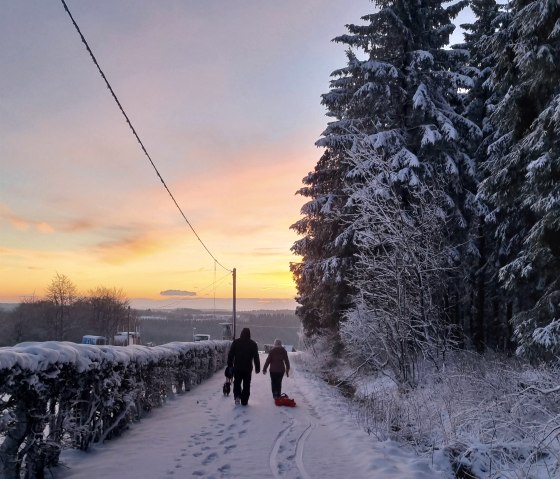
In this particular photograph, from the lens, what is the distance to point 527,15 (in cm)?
968

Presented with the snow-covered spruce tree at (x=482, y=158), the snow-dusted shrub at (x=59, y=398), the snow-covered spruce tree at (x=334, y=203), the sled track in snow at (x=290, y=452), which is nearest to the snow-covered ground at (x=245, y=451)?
the sled track in snow at (x=290, y=452)

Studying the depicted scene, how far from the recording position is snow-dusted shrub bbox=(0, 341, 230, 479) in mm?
4395

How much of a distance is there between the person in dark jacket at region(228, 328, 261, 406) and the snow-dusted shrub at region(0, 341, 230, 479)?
8.99 ft

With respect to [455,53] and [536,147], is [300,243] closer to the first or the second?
[455,53]

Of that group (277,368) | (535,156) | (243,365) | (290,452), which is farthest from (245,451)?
(535,156)

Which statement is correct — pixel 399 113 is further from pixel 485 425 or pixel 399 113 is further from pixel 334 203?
pixel 485 425

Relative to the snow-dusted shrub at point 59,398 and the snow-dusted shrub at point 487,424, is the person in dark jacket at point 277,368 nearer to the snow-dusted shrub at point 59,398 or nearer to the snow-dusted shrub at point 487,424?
the snow-dusted shrub at point 487,424

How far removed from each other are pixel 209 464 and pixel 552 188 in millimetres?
8259

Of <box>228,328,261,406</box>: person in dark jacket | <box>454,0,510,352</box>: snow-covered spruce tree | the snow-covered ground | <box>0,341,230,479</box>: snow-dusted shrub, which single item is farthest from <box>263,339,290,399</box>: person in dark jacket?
<box>454,0,510,352</box>: snow-covered spruce tree

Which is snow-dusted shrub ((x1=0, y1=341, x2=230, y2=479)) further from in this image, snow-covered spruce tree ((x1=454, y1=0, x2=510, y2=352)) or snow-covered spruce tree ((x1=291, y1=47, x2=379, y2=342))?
snow-covered spruce tree ((x1=454, y1=0, x2=510, y2=352))

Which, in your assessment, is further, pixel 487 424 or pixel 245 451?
pixel 245 451

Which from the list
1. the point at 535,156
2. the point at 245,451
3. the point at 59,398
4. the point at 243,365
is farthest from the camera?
the point at 243,365

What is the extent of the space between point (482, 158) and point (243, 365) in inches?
644

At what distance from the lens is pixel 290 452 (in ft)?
21.2
